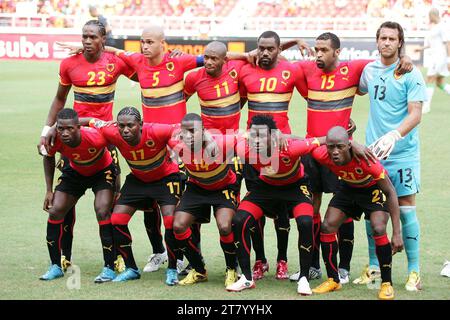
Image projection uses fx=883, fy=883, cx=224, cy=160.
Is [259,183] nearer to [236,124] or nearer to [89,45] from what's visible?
[236,124]

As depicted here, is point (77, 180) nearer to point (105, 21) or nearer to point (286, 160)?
point (286, 160)

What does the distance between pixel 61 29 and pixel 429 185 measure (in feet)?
73.9

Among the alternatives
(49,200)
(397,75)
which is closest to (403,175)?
(397,75)

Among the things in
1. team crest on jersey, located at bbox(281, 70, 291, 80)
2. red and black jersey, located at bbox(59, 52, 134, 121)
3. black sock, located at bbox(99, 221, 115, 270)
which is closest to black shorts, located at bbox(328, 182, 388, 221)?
team crest on jersey, located at bbox(281, 70, 291, 80)

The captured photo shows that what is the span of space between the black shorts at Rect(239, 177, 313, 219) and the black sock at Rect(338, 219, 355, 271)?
52 cm

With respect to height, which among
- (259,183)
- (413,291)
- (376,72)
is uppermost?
(376,72)

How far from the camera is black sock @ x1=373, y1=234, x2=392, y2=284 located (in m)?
8.10

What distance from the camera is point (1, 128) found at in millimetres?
18734

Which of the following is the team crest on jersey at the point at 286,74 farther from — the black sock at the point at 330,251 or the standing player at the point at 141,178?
the black sock at the point at 330,251

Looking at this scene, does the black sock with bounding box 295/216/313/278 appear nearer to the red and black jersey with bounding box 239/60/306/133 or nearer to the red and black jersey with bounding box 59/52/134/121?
the red and black jersey with bounding box 239/60/306/133

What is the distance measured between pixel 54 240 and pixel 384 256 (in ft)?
10.8

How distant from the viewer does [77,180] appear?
9109 millimetres
